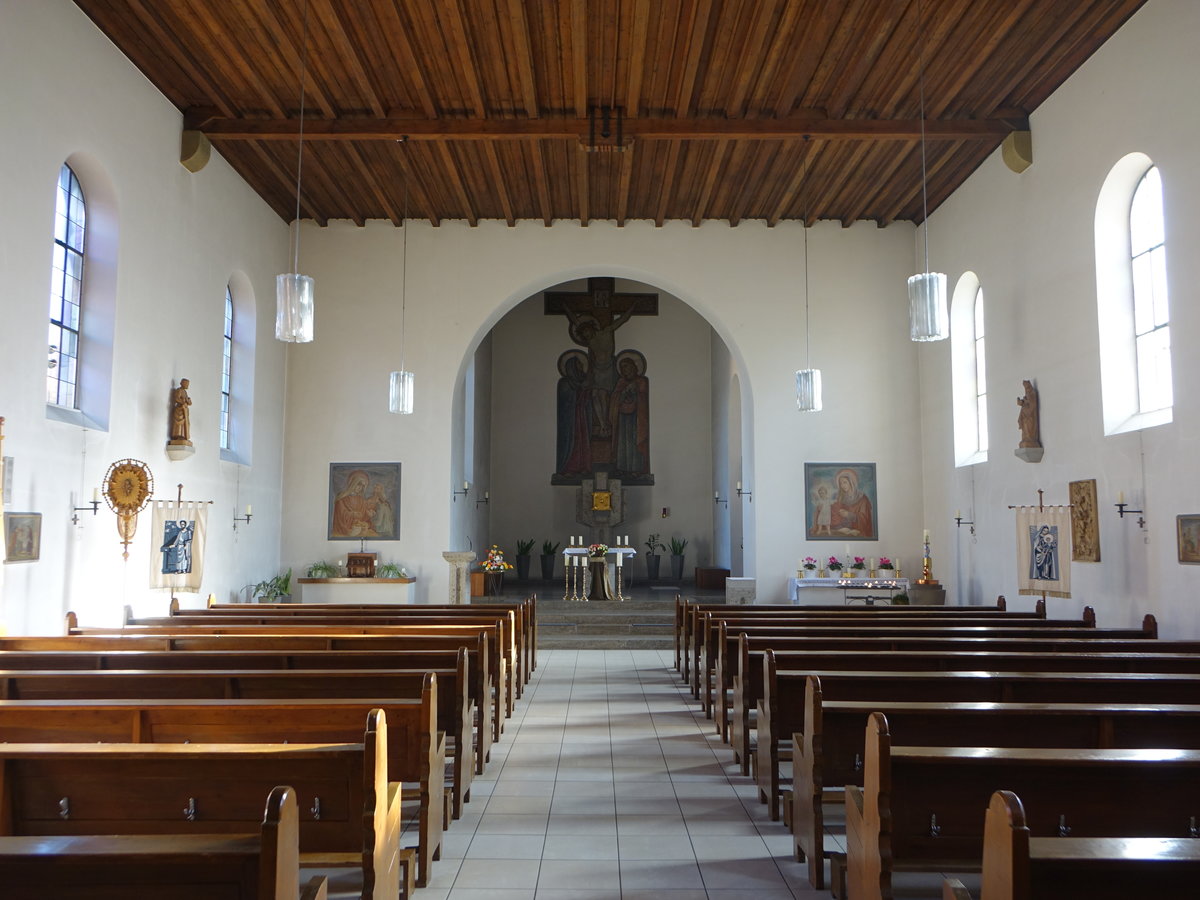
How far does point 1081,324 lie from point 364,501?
30.3ft

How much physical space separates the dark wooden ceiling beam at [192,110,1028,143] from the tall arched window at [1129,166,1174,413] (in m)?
2.13

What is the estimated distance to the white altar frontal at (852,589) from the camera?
1208cm

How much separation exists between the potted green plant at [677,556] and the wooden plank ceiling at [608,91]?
29.0 feet

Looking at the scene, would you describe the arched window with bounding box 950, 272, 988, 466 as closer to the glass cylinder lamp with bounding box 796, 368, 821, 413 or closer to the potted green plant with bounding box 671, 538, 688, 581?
the glass cylinder lamp with bounding box 796, 368, 821, 413

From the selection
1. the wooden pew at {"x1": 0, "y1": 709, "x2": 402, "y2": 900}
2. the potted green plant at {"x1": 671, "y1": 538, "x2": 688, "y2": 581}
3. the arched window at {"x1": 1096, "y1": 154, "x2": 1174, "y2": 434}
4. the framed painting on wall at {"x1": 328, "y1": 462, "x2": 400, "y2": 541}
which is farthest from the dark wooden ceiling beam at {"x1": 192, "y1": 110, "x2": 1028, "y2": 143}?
the potted green plant at {"x1": 671, "y1": 538, "x2": 688, "y2": 581}

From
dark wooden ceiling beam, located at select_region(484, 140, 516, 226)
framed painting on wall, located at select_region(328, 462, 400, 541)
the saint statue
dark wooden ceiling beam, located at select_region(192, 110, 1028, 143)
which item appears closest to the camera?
the saint statue

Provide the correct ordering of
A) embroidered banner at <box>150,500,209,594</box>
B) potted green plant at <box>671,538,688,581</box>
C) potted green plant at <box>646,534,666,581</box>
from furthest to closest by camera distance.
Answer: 1. potted green plant at <box>646,534,666,581</box>
2. potted green plant at <box>671,538,688,581</box>
3. embroidered banner at <box>150,500,209,594</box>

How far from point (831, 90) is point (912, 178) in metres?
2.81

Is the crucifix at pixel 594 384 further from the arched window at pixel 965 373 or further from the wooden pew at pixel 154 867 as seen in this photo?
the wooden pew at pixel 154 867

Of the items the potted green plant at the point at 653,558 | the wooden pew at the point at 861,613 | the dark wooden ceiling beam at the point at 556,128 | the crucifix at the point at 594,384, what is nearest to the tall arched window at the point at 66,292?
the dark wooden ceiling beam at the point at 556,128

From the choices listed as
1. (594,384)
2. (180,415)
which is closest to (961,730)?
(180,415)

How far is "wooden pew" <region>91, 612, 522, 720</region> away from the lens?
6413 millimetres

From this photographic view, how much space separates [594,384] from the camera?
20.0 metres

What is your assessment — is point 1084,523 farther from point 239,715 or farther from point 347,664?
point 239,715
